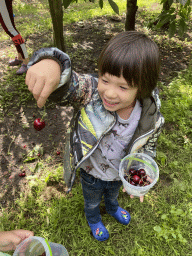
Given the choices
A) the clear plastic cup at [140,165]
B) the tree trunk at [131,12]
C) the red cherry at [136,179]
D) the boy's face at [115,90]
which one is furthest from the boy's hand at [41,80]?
the tree trunk at [131,12]

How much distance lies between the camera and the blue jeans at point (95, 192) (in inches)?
65.4

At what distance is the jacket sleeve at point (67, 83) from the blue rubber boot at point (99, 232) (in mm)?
1468

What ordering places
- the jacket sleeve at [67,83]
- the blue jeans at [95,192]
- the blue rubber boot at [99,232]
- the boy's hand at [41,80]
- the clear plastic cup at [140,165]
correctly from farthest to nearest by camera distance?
the blue rubber boot at [99,232]
the blue jeans at [95,192]
the clear plastic cup at [140,165]
the jacket sleeve at [67,83]
the boy's hand at [41,80]

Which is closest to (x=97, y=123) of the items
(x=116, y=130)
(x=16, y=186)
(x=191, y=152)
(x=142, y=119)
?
(x=116, y=130)

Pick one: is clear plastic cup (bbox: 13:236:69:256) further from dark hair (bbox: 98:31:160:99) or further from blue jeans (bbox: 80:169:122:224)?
dark hair (bbox: 98:31:160:99)

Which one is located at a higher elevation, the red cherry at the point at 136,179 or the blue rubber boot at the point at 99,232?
the red cherry at the point at 136,179

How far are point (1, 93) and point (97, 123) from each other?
9.64 ft

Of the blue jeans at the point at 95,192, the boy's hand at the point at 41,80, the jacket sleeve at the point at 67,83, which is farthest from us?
the blue jeans at the point at 95,192

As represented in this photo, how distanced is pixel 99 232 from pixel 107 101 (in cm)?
159

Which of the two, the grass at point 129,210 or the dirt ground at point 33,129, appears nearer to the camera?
the grass at point 129,210

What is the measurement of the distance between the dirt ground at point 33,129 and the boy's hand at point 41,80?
192cm

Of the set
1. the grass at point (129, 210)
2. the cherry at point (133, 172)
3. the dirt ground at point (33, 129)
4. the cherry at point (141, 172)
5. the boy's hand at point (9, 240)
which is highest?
the cherry at point (141, 172)

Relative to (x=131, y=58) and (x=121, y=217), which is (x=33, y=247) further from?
(x=131, y=58)

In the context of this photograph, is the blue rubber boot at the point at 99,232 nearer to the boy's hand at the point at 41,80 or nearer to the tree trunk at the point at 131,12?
the boy's hand at the point at 41,80
